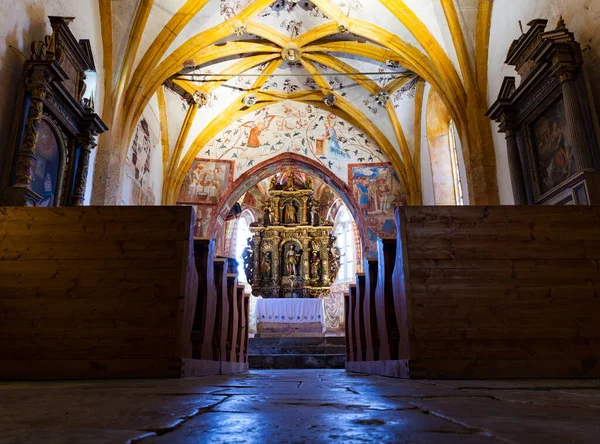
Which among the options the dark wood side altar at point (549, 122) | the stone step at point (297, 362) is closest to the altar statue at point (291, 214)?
the stone step at point (297, 362)

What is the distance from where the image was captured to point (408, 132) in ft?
43.4

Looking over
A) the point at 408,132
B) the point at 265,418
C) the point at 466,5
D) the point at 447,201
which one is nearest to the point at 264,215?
the point at 408,132

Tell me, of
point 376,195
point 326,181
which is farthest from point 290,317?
point 376,195

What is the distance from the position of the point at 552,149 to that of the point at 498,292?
13.2 feet

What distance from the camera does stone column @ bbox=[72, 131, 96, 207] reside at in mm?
7043

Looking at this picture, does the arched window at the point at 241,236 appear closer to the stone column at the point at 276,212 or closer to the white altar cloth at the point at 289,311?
the stone column at the point at 276,212

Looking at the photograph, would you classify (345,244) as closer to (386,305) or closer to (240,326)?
(240,326)

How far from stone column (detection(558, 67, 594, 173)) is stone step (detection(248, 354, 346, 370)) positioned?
6.00 m

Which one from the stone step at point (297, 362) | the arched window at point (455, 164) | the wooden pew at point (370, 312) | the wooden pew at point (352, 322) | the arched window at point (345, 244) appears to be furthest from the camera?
the arched window at point (345, 244)

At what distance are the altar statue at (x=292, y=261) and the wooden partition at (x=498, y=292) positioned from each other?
1399 cm

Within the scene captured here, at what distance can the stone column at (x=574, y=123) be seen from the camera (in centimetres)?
538

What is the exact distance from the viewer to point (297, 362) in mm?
9727

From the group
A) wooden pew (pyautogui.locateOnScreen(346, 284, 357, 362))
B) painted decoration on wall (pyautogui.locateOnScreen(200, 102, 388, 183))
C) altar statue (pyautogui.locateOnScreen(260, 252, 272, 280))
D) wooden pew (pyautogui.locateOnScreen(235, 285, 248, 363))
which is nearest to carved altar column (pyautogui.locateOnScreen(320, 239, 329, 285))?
altar statue (pyautogui.locateOnScreen(260, 252, 272, 280))

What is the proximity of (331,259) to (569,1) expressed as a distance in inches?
497
